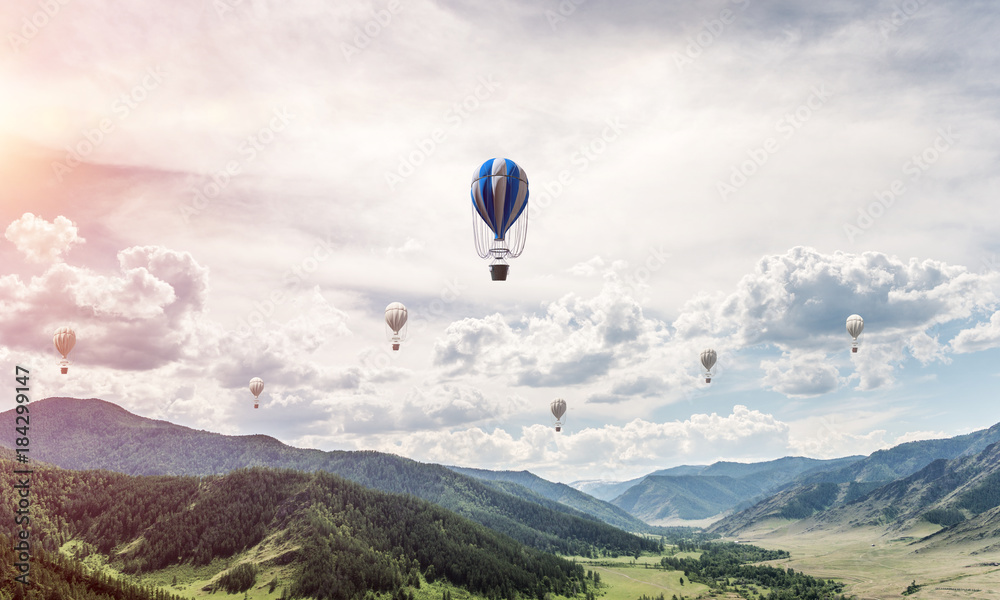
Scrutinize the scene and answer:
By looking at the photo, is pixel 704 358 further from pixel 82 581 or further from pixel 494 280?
pixel 82 581

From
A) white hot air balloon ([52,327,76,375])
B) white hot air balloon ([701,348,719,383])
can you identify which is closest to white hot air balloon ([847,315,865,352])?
white hot air balloon ([701,348,719,383])

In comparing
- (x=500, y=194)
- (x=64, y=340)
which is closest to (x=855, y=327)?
(x=500, y=194)

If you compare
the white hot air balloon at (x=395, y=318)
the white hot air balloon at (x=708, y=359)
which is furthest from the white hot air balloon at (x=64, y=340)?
the white hot air balloon at (x=708, y=359)

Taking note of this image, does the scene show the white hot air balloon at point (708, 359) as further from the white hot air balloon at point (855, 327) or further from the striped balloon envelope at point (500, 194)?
the striped balloon envelope at point (500, 194)

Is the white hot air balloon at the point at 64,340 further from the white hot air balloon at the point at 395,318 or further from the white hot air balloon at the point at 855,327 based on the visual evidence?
the white hot air balloon at the point at 855,327

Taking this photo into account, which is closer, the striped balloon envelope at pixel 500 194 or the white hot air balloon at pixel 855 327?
the striped balloon envelope at pixel 500 194

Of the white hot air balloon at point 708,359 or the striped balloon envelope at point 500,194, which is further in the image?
the white hot air balloon at point 708,359

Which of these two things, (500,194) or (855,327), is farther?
(855,327)

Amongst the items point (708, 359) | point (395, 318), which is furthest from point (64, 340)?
point (708, 359)

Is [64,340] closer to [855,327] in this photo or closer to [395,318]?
[395,318]

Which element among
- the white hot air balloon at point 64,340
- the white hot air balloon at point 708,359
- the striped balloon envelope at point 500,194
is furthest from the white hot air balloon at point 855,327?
the white hot air balloon at point 64,340

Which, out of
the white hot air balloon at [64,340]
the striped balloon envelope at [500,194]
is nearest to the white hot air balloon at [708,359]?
the striped balloon envelope at [500,194]

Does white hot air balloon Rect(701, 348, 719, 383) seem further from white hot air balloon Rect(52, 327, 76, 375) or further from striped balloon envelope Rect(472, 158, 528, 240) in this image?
white hot air balloon Rect(52, 327, 76, 375)
